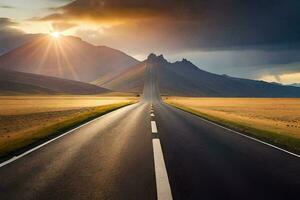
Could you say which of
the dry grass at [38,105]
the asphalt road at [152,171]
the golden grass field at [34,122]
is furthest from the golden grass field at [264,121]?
the dry grass at [38,105]

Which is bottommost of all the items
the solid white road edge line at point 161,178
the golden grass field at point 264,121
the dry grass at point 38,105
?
the golden grass field at point 264,121

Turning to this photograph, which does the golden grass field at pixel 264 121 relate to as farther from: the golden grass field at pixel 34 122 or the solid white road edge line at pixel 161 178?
the golden grass field at pixel 34 122

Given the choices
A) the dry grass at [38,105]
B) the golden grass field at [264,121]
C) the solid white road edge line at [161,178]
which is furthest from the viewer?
the dry grass at [38,105]

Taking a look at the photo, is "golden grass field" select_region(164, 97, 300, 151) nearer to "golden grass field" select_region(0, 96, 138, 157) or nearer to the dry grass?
"golden grass field" select_region(0, 96, 138, 157)

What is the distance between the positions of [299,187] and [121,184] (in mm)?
3924

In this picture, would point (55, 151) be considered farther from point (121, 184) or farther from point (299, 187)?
point (299, 187)

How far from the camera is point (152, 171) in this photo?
9094mm

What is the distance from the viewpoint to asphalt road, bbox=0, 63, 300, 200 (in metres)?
7.12

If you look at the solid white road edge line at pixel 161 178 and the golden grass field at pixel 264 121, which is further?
the golden grass field at pixel 264 121

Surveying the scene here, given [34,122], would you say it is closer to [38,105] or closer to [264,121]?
[264,121]

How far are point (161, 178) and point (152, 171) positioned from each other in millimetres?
831

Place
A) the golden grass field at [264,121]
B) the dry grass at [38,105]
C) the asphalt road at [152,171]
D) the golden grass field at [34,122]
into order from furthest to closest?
the dry grass at [38,105] → the golden grass field at [264,121] → the golden grass field at [34,122] → the asphalt road at [152,171]

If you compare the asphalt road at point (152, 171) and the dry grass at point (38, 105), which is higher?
the dry grass at point (38, 105)

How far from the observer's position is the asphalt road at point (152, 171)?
7.12 meters
